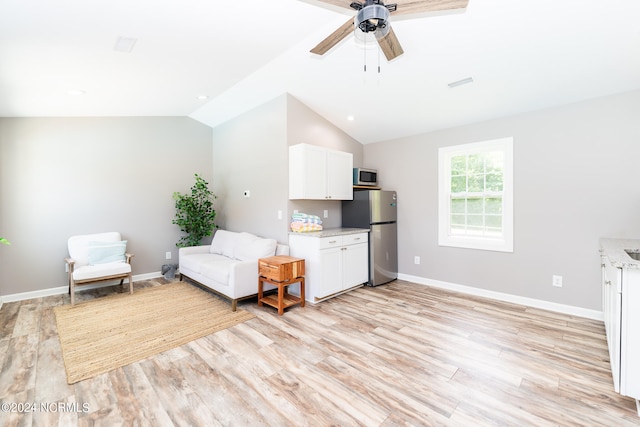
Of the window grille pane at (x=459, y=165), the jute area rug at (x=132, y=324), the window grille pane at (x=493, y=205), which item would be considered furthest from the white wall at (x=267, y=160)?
the window grille pane at (x=493, y=205)

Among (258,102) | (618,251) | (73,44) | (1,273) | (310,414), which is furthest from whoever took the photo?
(258,102)

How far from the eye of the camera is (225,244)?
4547 millimetres

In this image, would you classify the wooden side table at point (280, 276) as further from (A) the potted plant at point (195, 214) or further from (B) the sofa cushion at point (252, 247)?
(A) the potted plant at point (195, 214)

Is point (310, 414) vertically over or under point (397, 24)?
under

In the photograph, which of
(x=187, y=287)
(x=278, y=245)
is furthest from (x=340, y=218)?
(x=187, y=287)

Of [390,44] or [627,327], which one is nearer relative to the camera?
[627,327]

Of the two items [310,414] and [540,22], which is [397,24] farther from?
[310,414]

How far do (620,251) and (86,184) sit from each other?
20.3 feet

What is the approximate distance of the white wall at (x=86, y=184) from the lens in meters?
3.84

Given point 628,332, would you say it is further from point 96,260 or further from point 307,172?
point 96,260

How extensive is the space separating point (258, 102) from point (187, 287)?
298 centimetres

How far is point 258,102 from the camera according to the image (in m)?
4.33

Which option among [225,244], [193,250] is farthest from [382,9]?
[193,250]

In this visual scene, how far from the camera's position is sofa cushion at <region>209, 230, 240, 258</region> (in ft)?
14.4
